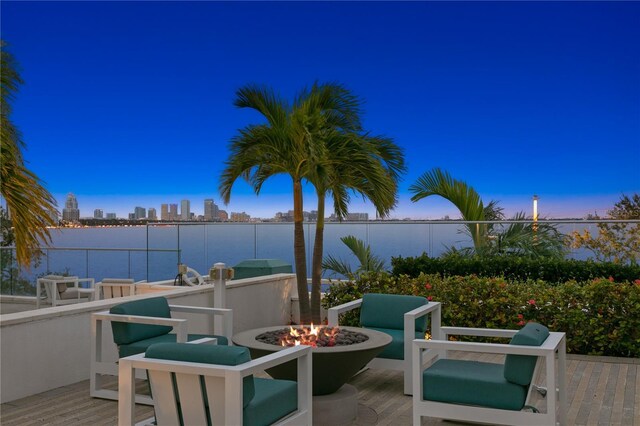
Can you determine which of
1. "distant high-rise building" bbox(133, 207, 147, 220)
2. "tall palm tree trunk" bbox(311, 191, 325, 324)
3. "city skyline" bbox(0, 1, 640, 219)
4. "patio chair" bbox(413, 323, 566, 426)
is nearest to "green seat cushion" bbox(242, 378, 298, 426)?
"patio chair" bbox(413, 323, 566, 426)

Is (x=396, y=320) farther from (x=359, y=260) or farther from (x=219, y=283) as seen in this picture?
(x=359, y=260)

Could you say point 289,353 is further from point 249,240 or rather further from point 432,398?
point 249,240

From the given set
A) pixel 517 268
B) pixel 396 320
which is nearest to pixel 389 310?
pixel 396 320

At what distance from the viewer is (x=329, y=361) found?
423cm

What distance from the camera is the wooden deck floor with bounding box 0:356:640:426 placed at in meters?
4.36

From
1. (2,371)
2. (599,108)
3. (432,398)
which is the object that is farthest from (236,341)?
(599,108)

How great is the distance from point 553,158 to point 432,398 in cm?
1533

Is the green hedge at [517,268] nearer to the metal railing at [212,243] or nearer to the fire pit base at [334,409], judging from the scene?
the metal railing at [212,243]

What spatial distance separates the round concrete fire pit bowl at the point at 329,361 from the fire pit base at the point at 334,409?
0.09 meters

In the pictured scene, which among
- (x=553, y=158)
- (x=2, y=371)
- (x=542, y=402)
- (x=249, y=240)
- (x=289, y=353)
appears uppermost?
(x=553, y=158)

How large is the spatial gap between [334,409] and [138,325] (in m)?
1.72

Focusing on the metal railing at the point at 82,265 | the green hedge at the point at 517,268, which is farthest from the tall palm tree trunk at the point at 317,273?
the metal railing at the point at 82,265

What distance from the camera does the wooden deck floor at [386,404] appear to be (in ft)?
14.3

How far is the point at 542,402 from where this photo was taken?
4898 mm
